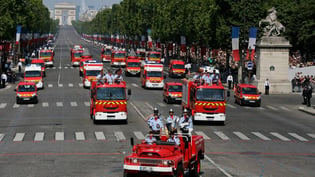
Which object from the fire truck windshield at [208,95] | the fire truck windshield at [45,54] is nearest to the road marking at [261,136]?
the fire truck windshield at [208,95]

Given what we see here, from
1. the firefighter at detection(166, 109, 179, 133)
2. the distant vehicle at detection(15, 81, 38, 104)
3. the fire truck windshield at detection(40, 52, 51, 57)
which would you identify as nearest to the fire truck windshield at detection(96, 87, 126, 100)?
the distant vehicle at detection(15, 81, 38, 104)

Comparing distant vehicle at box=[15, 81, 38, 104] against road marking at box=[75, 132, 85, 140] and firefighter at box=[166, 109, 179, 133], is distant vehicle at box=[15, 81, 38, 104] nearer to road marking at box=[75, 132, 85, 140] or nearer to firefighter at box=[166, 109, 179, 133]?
road marking at box=[75, 132, 85, 140]

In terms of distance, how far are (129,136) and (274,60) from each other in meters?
36.7

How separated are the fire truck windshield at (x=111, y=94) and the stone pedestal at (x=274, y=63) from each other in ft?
103

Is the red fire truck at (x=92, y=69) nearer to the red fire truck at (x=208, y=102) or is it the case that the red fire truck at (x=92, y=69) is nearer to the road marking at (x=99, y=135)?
the red fire truck at (x=208, y=102)

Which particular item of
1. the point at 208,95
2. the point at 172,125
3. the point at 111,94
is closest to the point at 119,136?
the point at 111,94

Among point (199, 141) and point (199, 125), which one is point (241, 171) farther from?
point (199, 125)

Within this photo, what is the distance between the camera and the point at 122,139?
35.5 m

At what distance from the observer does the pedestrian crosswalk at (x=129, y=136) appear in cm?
3591

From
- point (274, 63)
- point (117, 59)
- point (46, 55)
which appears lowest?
point (117, 59)

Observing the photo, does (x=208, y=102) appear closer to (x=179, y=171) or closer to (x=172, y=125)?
(x=172, y=125)

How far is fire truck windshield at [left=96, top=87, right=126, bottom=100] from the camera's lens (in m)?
41.3

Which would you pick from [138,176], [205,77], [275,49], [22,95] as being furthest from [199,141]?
[275,49]

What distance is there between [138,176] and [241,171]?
6.22 meters
